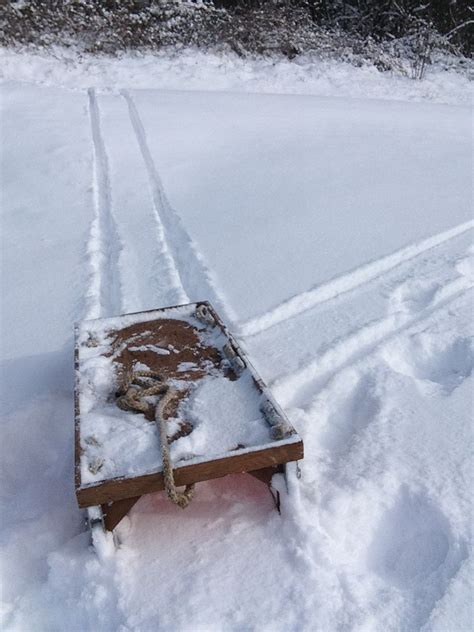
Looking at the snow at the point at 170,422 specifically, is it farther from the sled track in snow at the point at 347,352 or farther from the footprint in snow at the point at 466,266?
the footprint in snow at the point at 466,266

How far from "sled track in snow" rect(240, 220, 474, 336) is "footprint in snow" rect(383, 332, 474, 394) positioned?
0.63 meters

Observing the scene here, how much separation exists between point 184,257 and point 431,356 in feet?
5.93

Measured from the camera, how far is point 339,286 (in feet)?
11.7

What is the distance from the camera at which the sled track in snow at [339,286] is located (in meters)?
3.24

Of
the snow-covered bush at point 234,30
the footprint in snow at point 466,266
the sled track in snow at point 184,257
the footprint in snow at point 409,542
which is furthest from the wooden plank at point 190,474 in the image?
the snow-covered bush at point 234,30

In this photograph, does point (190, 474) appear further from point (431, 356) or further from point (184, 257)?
point (184, 257)

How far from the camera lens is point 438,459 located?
7.20 ft

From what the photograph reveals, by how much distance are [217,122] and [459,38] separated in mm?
8765

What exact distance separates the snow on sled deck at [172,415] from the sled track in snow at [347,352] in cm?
38

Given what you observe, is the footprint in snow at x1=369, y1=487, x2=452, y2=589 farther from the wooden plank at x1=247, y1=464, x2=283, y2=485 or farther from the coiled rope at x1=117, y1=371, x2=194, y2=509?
the coiled rope at x1=117, y1=371, x2=194, y2=509

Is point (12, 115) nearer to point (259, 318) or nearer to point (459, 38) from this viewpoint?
point (259, 318)

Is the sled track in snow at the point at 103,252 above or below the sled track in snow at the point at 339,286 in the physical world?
below

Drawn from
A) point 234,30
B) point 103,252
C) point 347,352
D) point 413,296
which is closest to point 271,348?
point 347,352

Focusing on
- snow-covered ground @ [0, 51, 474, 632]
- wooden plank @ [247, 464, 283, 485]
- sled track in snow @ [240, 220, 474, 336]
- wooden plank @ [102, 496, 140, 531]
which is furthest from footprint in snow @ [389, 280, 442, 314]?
wooden plank @ [102, 496, 140, 531]
